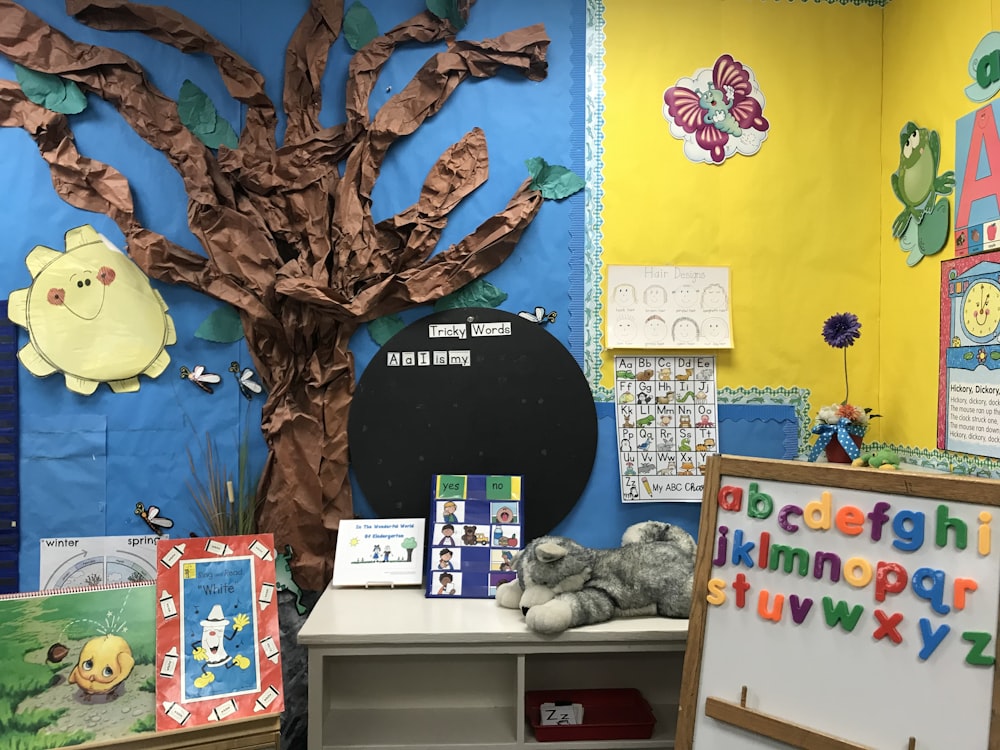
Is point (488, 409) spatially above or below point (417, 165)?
below

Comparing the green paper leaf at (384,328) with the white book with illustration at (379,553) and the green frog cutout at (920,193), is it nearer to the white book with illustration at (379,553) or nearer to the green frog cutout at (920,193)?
the white book with illustration at (379,553)

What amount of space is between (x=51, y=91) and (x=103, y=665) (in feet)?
5.04

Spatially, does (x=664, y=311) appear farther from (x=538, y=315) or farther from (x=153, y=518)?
(x=153, y=518)

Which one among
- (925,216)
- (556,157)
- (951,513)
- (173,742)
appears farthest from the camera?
Answer: (556,157)

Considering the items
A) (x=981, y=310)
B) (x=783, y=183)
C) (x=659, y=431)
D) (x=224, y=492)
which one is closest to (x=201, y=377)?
(x=224, y=492)

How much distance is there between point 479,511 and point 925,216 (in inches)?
58.2

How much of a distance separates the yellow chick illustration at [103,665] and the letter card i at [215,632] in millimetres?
62

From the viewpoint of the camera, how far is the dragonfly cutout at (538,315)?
209 centimetres

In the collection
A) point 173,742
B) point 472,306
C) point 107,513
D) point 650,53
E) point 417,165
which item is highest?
point 650,53

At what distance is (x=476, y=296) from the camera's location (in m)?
2.07

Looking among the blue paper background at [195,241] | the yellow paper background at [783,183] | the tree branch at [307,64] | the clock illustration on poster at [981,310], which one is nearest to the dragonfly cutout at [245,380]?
the blue paper background at [195,241]

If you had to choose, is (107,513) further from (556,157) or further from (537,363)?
(556,157)

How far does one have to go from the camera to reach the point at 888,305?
6.98 feet

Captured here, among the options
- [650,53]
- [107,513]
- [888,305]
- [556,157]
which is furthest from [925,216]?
[107,513]
